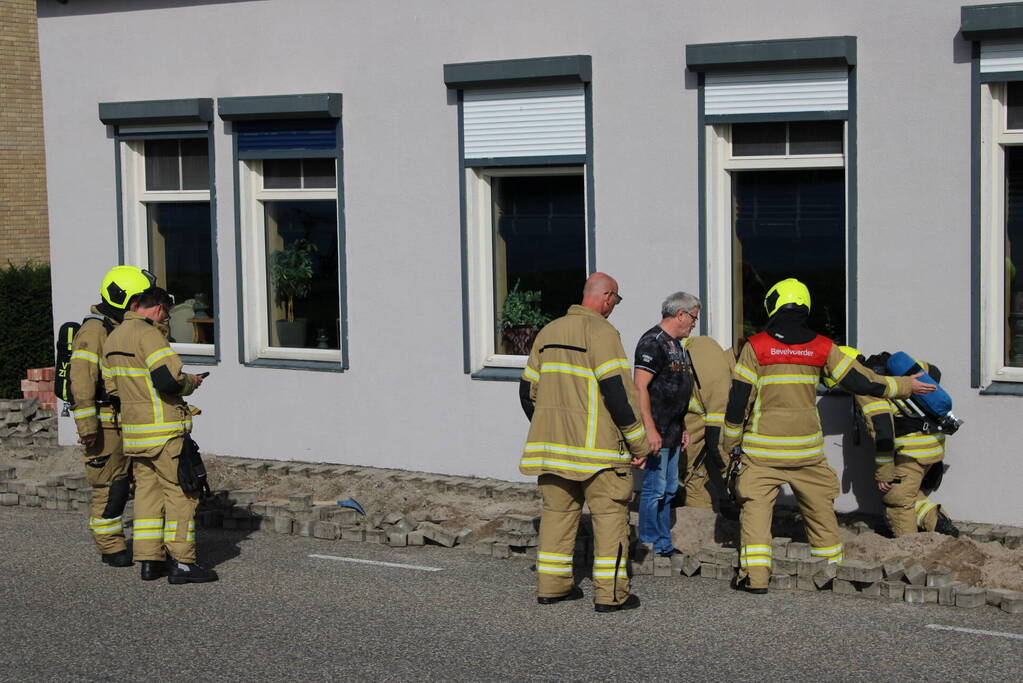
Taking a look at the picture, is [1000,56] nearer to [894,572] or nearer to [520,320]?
[894,572]

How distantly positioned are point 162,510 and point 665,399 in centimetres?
326

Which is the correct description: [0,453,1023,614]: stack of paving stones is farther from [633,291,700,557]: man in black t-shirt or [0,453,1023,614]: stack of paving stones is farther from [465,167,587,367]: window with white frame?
[465,167,587,367]: window with white frame

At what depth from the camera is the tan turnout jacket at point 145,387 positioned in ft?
30.5

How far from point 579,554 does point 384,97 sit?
4.92 meters

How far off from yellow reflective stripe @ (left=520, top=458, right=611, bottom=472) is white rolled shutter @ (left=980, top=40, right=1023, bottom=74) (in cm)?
401

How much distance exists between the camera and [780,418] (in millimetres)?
8797

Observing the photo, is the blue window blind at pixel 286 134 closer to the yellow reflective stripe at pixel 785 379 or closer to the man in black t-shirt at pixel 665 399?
the man in black t-shirt at pixel 665 399

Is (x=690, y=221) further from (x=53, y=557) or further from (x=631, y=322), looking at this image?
(x=53, y=557)

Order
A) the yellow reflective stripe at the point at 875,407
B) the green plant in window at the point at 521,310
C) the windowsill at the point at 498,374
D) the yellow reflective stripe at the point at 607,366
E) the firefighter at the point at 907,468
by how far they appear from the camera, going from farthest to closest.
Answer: the green plant in window at the point at 521,310 < the windowsill at the point at 498,374 < the firefighter at the point at 907,468 < the yellow reflective stripe at the point at 875,407 < the yellow reflective stripe at the point at 607,366

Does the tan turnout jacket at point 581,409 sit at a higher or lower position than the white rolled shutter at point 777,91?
lower

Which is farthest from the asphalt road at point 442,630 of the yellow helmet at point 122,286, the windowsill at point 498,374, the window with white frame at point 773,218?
the window with white frame at point 773,218

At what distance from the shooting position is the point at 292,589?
9.20 metres

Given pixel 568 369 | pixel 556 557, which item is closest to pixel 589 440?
pixel 568 369

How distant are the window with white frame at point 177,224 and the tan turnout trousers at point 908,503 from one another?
6951mm
